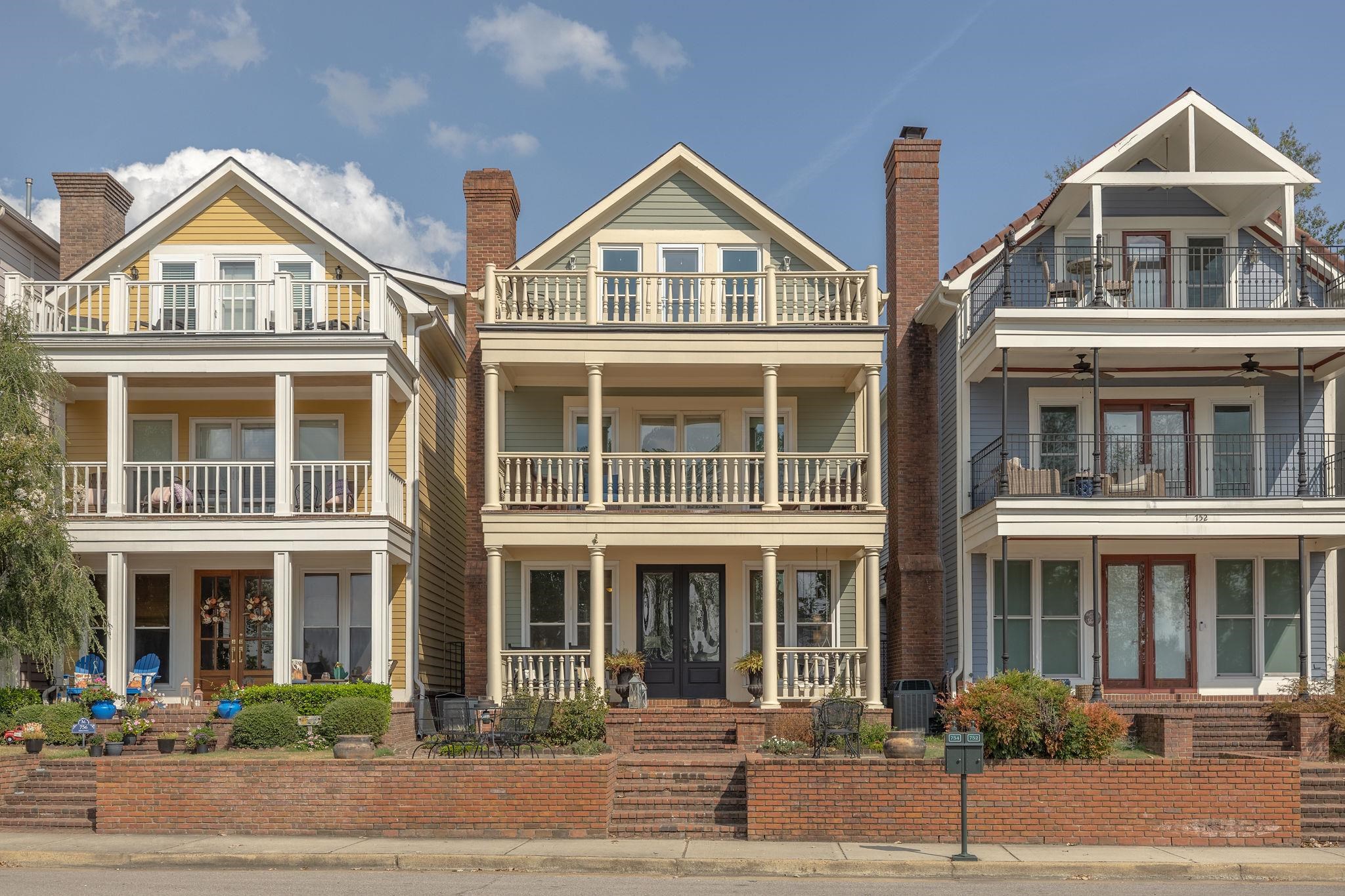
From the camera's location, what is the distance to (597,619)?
21.8 m

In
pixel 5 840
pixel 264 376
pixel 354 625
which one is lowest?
pixel 5 840

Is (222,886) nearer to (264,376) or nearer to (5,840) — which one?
(5,840)

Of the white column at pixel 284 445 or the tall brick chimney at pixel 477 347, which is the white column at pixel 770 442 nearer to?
the tall brick chimney at pixel 477 347

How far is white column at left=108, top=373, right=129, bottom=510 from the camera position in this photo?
21.9 meters

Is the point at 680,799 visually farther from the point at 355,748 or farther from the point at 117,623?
the point at 117,623

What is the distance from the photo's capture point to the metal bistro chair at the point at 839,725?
17766 mm

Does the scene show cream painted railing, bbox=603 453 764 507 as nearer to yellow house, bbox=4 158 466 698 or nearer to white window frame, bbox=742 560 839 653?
white window frame, bbox=742 560 839 653

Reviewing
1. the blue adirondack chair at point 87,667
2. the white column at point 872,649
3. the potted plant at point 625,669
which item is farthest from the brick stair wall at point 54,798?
the white column at point 872,649

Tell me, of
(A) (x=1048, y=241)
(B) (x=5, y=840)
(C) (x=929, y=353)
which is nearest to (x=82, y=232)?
(B) (x=5, y=840)

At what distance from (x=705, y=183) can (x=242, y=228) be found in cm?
811

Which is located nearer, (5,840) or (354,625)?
(5,840)

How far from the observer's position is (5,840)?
15281mm

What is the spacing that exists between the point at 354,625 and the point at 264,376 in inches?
187

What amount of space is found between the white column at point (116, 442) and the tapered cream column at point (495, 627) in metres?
5.79
